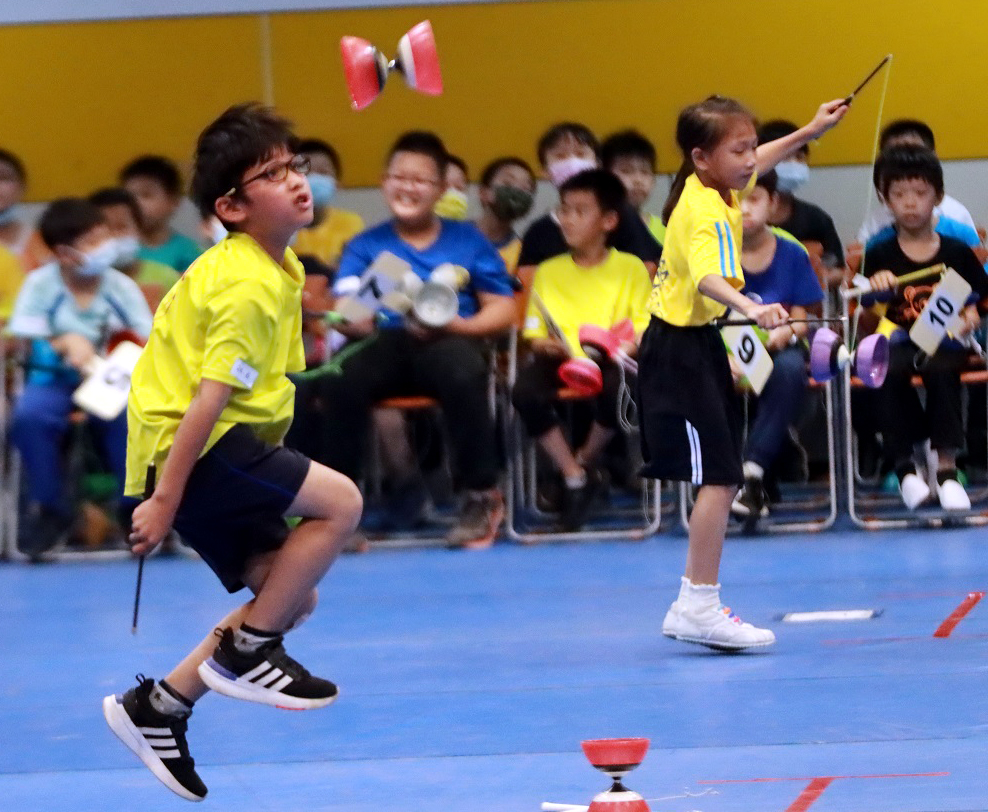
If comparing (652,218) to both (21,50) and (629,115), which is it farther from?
(21,50)

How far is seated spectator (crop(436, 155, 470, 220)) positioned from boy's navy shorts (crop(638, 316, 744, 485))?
2.76 meters

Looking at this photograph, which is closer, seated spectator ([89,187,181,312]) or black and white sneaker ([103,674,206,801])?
black and white sneaker ([103,674,206,801])

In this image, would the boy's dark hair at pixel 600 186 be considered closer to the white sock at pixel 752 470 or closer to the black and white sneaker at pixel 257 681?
the white sock at pixel 752 470

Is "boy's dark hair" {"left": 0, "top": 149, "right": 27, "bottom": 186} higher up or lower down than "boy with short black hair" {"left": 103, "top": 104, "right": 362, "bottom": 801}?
higher up

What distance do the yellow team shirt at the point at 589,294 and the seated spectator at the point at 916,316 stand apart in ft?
2.94

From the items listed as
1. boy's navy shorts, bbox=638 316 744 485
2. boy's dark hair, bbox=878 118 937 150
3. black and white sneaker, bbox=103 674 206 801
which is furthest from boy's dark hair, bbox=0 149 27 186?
black and white sneaker, bbox=103 674 206 801

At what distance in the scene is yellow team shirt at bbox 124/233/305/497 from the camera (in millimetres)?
3031

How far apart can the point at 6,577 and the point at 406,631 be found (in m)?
2.17

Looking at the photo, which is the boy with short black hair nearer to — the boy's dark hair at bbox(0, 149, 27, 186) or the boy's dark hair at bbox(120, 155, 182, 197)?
the boy's dark hair at bbox(120, 155, 182, 197)

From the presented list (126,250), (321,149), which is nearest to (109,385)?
(126,250)

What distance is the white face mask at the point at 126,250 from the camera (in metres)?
6.73

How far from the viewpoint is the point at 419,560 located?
21.0 feet

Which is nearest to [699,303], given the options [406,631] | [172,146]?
[406,631]

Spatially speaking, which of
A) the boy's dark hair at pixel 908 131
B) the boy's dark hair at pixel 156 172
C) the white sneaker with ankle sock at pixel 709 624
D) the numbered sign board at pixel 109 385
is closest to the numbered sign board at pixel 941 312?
the boy's dark hair at pixel 908 131
